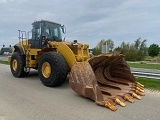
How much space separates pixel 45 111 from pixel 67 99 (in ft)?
3.70

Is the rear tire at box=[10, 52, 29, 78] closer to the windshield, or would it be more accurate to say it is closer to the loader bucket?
the windshield

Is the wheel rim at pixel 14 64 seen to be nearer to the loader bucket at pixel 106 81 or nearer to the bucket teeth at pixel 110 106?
the loader bucket at pixel 106 81

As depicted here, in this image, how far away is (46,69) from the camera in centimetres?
768

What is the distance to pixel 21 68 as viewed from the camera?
943cm

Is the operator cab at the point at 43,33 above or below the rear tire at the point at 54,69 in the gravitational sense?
above

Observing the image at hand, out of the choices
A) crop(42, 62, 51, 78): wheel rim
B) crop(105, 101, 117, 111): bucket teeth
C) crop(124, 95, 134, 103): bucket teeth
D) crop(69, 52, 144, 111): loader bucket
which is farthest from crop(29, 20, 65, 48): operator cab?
crop(105, 101, 117, 111): bucket teeth

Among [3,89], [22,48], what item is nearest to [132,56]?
[22,48]

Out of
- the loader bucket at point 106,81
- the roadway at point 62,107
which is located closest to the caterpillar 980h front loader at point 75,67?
the loader bucket at point 106,81

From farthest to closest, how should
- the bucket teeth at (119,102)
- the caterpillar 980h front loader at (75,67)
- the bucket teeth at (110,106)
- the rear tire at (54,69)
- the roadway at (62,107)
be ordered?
1. the rear tire at (54,69)
2. the caterpillar 980h front loader at (75,67)
3. the bucket teeth at (119,102)
4. the bucket teeth at (110,106)
5. the roadway at (62,107)

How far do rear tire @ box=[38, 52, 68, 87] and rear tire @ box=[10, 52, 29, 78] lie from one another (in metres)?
2.09

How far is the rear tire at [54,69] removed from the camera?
23.2ft

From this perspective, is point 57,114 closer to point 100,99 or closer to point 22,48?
point 100,99

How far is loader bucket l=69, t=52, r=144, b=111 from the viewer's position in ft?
17.9

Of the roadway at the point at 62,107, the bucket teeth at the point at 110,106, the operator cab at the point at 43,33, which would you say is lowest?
the roadway at the point at 62,107
